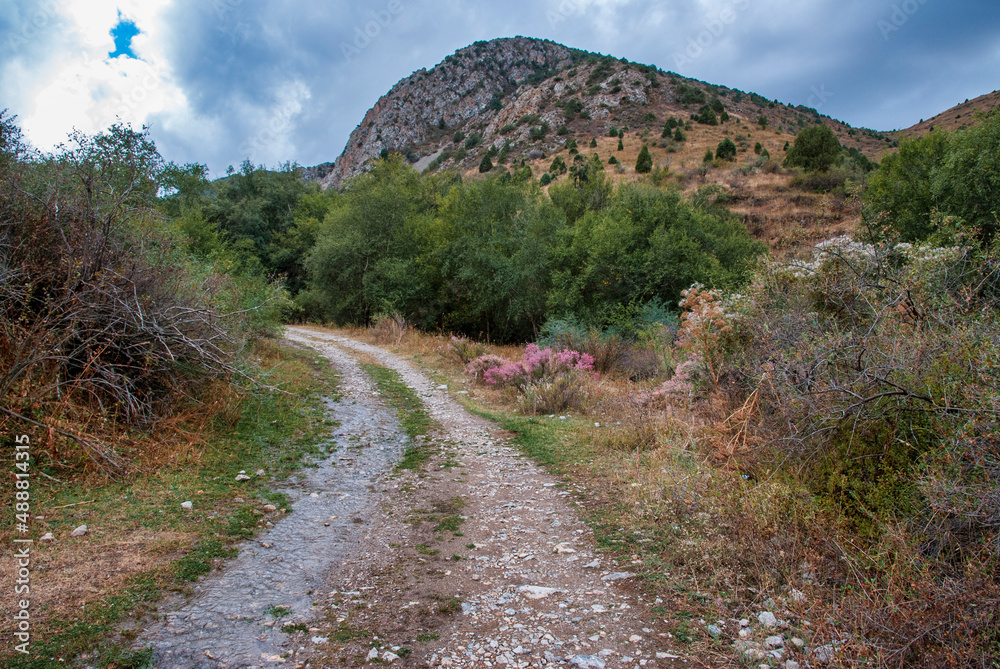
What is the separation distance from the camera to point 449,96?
284ft

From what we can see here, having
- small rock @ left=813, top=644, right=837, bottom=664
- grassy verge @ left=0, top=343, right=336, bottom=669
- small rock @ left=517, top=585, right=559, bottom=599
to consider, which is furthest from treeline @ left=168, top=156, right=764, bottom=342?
small rock @ left=813, top=644, right=837, bottom=664

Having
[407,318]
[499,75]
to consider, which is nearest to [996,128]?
[407,318]

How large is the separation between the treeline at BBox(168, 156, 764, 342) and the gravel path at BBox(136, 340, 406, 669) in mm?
10094

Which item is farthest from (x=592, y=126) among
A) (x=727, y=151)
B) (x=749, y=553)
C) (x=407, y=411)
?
(x=749, y=553)

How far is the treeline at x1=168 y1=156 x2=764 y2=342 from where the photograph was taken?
48.1 feet

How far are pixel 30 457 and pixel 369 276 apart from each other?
18309 mm

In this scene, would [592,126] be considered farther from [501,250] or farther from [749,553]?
[749,553]

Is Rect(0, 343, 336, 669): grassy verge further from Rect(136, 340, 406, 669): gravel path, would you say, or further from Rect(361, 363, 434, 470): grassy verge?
Rect(361, 363, 434, 470): grassy verge

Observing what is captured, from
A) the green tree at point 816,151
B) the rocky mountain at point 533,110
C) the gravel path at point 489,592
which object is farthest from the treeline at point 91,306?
the rocky mountain at point 533,110

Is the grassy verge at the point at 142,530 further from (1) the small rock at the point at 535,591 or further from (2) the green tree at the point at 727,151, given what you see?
(2) the green tree at the point at 727,151

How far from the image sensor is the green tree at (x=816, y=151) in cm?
2809

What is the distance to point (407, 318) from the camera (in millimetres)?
21938

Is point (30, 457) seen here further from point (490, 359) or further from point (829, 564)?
point (490, 359)

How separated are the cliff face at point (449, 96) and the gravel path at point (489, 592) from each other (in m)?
75.3
